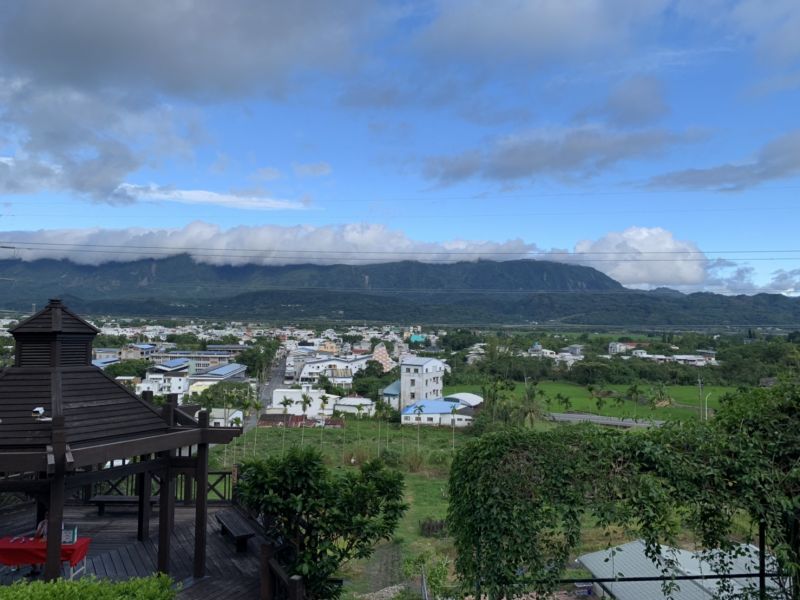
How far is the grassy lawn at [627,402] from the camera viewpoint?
38.0 metres

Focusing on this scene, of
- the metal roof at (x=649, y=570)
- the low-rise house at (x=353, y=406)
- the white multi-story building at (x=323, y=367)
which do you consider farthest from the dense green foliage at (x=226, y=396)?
the metal roof at (x=649, y=570)

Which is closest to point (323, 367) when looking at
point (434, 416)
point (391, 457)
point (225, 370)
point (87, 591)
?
point (225, 370)

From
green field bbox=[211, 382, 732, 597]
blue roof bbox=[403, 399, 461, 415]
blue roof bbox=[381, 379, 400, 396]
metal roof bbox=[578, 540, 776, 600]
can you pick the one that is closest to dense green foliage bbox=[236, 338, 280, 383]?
blue roof bbox=[381, 379, 400, 396]

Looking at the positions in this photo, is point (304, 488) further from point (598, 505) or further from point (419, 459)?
point (419, 459)

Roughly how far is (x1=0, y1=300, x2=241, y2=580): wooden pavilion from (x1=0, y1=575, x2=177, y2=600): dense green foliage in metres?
1.20

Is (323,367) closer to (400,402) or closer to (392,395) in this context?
(392,395)

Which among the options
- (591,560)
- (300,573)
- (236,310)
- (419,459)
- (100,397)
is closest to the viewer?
(300,573)

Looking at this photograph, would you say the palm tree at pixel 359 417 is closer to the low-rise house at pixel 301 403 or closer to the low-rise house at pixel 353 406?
the low-rise house at pixel 353 406

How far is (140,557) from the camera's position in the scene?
714 cm

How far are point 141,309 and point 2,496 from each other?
179 metres

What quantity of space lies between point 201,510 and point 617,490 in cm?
464

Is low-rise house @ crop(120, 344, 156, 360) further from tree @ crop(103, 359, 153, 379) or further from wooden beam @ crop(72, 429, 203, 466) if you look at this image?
wooden beam @ crop(72, 429, 203, 466)

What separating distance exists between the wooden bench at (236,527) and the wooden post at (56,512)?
226 cm

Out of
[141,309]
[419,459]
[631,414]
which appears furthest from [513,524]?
[141,309]
